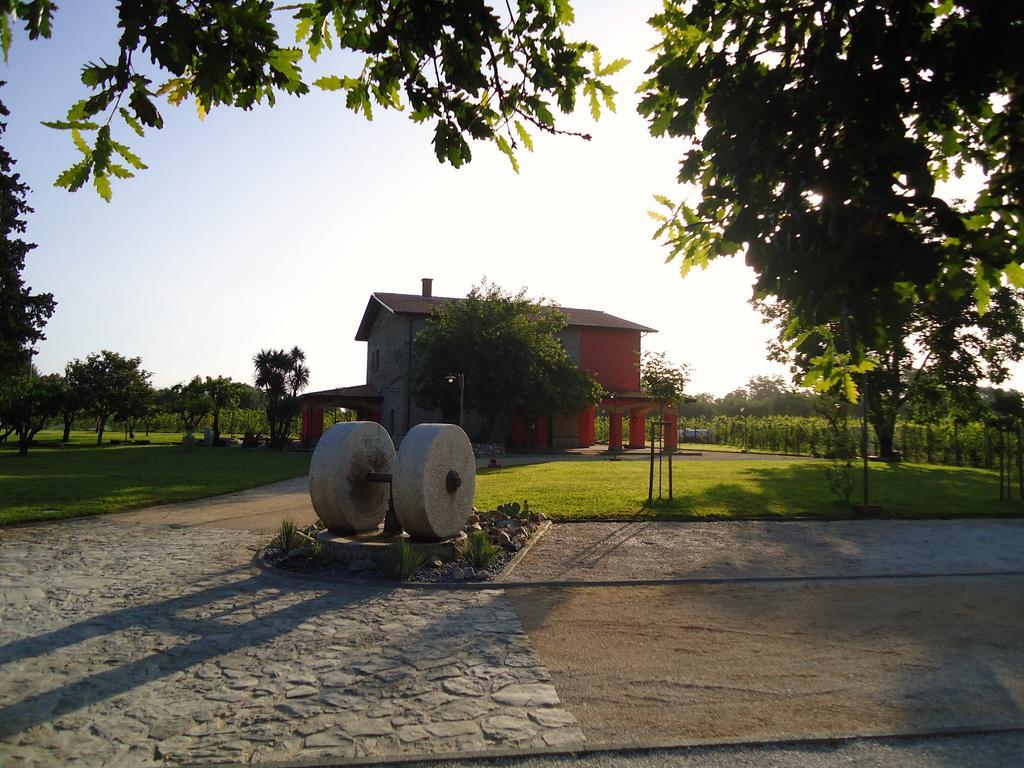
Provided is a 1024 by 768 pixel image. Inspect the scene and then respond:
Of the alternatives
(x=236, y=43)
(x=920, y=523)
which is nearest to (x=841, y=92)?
(x=236, y=43)

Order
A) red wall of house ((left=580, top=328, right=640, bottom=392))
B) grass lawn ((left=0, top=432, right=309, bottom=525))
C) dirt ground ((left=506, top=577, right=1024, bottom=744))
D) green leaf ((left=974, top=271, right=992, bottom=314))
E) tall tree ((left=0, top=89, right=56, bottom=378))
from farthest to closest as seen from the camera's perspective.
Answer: red wall of house ((left=580, top=328, right=640, bottom=392)), tall tree ((left=0, top=89, right=56, bottom=378)), grass lawn ((left=0, top=432, right=309, bottom=525)), dirt ground ((left=506, top=577, right=1024, bottom=744)), green leaf ((left=974, top=271, right=992, bottom=314))

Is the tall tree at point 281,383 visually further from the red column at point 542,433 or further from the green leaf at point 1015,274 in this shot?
the green leaf at point 1015,274

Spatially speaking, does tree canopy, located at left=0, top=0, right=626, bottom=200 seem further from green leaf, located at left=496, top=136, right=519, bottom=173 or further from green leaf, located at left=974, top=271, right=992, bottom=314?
green leaf, located at left=974, top=271, right=992, bottom=314

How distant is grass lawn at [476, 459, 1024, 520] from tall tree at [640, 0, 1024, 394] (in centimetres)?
824

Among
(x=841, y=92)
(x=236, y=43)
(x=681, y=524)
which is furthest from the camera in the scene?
(x=681, y=524)

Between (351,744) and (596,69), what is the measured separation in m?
3.71

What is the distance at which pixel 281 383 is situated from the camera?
44.2 m

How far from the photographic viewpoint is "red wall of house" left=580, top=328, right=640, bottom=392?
37625 millimetres

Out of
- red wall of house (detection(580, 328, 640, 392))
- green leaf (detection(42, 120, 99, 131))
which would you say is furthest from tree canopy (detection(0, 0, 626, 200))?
red wall of house (detection(580, 328, 640, 392))

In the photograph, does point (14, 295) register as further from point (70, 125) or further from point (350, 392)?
point (70, 125)

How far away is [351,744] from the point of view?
3.24 meters

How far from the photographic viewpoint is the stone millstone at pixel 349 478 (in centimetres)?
788

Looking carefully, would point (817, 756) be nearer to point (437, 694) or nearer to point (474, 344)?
point (437, 694)

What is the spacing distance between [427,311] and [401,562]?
27887 millimetres
